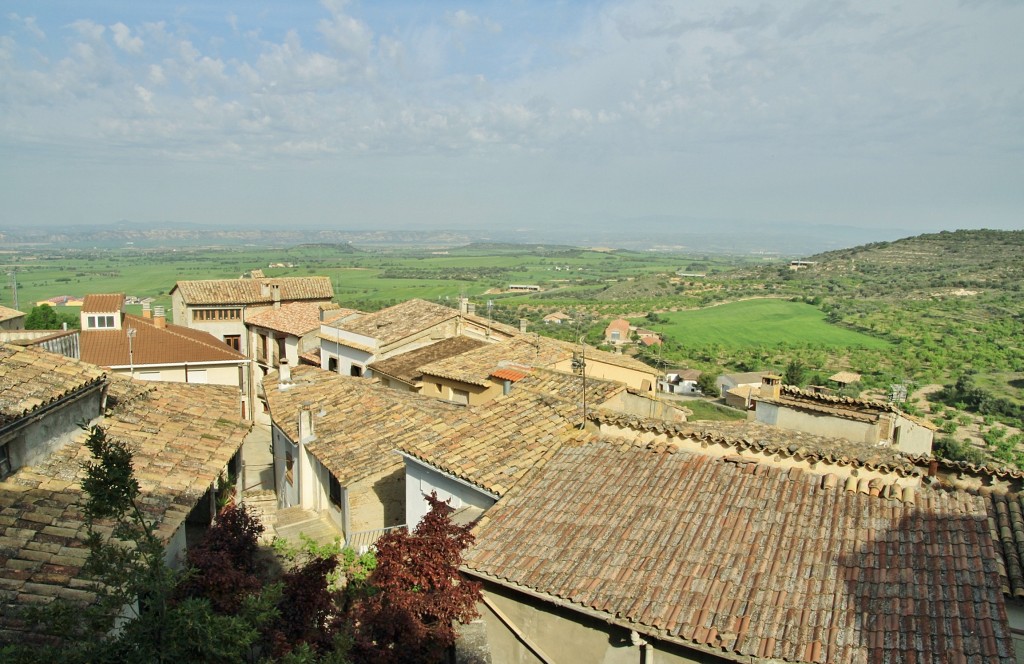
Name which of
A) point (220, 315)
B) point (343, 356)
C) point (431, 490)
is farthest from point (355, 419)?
point (220, 315)

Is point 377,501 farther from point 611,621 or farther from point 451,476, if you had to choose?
point 611,621

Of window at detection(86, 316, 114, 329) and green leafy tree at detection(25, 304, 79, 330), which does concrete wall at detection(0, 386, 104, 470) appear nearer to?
window at detection(86, 316, 114, 329)

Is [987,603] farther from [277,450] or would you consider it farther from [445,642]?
[277,450]

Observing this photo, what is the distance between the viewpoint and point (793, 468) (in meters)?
9.42

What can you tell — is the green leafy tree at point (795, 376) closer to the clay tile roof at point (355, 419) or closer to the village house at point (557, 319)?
the village house at point (557, 319)

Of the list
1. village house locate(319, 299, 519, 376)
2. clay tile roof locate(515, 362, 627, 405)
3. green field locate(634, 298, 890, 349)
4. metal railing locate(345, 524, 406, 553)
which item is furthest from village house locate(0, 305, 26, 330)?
green field locate(634, 298, 890, 349)

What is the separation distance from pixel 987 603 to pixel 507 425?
7038 mm

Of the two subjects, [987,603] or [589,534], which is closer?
[987,603]

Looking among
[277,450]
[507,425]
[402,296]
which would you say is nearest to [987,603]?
[507,425]

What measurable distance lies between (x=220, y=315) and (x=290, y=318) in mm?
6444

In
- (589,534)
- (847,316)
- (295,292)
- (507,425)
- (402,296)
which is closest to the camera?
(589,534)

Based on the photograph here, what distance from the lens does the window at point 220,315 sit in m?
39.1

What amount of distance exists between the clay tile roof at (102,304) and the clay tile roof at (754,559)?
24692 millimetres

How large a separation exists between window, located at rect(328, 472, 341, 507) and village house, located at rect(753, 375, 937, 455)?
11.5m
